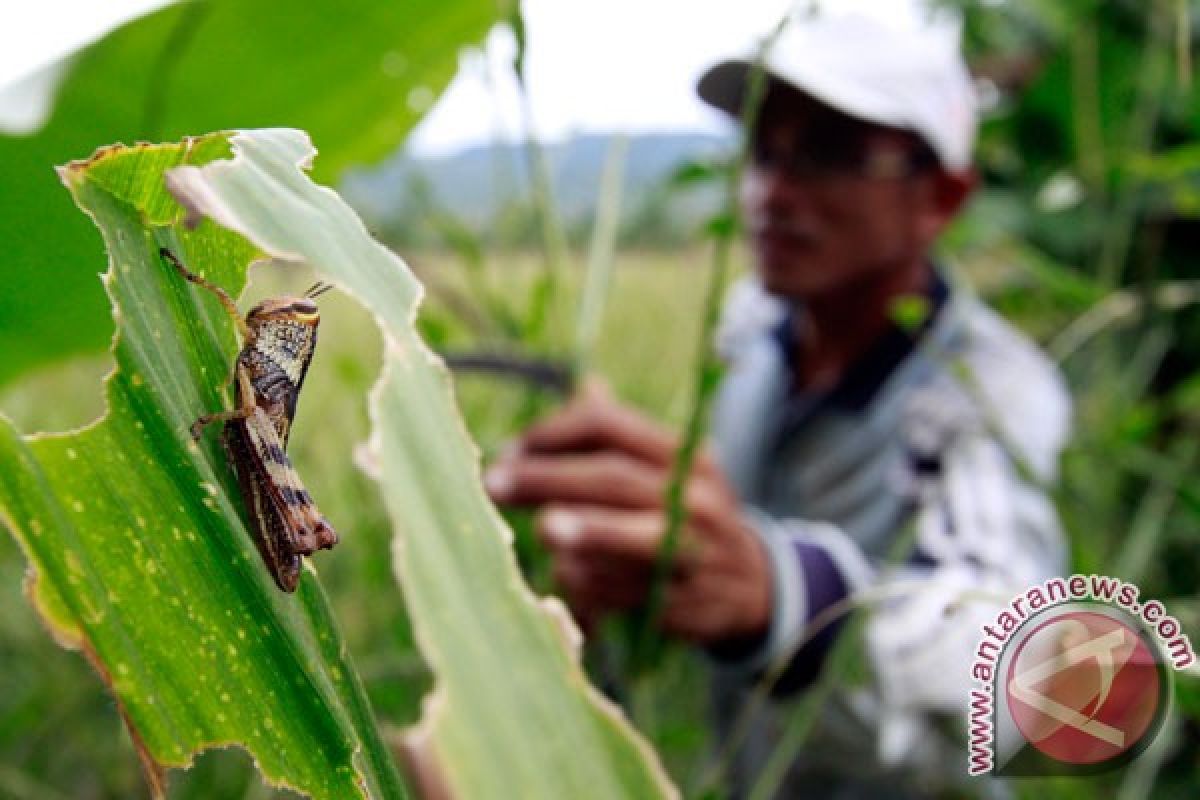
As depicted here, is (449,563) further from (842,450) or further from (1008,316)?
(1008,316)

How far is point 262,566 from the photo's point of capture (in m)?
0.18

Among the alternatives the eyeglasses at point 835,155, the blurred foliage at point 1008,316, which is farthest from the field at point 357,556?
the eyeglasses at point 835,155

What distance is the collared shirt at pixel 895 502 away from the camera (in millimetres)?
642

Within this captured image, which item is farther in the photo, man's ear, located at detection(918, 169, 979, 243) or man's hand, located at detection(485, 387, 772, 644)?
man's ear, located at detection(918, 169, 979, 243)

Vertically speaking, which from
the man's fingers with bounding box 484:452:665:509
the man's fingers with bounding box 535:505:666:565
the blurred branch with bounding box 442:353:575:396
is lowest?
the man's fingers with bounding box 535:505:666:565

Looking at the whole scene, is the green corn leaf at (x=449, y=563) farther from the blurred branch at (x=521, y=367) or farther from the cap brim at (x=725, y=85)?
the cap brim at (x=725, y=85)

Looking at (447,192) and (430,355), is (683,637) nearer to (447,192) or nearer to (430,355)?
(447,192)

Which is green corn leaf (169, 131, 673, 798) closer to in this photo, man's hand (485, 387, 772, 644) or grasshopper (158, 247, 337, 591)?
grasshopper (158, 247, 337, 591)

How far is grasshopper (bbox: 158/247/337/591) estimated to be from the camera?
18 centimetres

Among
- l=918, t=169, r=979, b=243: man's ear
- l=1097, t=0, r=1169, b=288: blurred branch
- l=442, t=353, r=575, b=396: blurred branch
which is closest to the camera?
l=442, t=353, r=575, b=396: blurred branch

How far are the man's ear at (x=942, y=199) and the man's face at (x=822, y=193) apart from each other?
0.07 m

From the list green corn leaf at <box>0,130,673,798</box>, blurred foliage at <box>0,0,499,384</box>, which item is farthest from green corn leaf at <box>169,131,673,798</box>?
blurred foliage at <box>0,0,499,384</box>

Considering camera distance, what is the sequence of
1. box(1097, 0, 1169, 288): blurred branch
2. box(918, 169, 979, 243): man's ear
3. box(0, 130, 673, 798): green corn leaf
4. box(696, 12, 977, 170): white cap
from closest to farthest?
box(0, 130, 673, 798): green corn leaf
box(1097, 0, 1169, 288): blurred branch
box(696, 12, 977, 170): white cap
box(918, 169, 979, 243): man's ear

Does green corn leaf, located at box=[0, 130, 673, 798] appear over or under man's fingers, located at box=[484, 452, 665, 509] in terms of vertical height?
over
